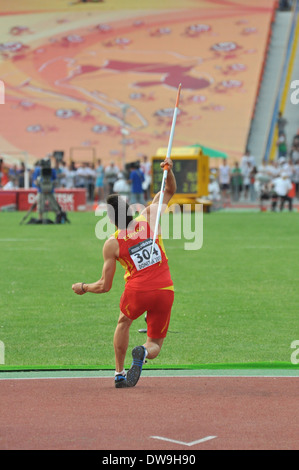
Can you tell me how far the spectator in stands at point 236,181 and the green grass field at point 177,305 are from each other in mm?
18439

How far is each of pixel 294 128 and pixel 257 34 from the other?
40.0 feet

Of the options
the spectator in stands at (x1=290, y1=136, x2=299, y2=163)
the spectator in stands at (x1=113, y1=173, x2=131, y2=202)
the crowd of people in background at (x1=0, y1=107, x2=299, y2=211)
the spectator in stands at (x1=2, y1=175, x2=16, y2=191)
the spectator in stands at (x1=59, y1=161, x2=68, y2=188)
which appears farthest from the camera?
the spectator in stands at (x1=59, y1=161, x2=68, y2=188)

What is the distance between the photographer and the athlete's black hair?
7461 mm

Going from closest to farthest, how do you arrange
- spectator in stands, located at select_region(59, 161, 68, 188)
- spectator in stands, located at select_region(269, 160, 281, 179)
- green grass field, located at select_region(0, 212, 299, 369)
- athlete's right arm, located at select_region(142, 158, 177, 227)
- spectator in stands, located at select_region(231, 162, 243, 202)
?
athlete's right arm, located at select_region(142, 158, 177, 227) < green grass field, located at select_region(0, 212, 299, 369) < spectator in stands, located at select_region(269, 160, 281, 179) < spectator in stands, located at select_region(59, 161, 68, 188) < spectator in stands, located at select_region(231, 162, 243, 202)

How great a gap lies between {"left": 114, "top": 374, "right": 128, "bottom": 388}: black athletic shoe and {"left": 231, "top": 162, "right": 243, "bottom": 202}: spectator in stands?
109 ft

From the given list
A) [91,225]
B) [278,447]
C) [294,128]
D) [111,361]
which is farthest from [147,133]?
[278,447]

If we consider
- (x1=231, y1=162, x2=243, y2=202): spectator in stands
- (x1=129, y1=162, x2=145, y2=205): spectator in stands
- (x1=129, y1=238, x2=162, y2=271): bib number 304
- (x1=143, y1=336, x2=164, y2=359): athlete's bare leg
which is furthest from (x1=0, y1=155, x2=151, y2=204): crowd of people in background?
(x1=129, y1=238, x2=162, y2=271): bib number 304

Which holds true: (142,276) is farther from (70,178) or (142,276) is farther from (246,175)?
(70,178)

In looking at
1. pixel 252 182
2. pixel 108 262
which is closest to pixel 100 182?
pixel 252 182

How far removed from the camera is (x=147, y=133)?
1983 inches

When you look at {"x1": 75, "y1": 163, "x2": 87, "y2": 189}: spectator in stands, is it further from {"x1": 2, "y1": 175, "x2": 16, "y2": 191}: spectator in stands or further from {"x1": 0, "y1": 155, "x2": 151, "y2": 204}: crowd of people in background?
{"x1": 2, "y1": 175, "x2": 16, "y2": 191}: spectator in stands

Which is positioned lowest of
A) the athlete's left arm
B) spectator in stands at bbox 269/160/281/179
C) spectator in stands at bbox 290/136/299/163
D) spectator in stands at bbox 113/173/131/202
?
the athlete's left arm

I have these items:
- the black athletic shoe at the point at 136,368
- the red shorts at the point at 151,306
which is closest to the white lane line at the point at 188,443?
the black athletic shoe at the point at 136,368

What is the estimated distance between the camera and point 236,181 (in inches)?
1606
